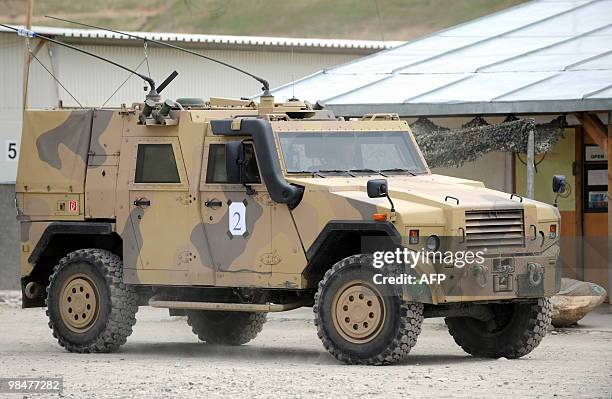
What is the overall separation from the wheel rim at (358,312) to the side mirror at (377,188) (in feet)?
2.65

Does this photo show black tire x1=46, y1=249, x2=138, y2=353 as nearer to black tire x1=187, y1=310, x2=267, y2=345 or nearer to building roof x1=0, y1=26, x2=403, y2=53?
black tire x1=187, y1=310, x2=267, y2=345

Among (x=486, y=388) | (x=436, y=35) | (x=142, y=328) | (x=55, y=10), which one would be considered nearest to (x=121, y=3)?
(x=55, y=10)

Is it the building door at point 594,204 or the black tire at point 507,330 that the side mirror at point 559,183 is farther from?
the building door at point 594,204

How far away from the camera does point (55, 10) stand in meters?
47.0

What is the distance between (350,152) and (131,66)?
1704 cm

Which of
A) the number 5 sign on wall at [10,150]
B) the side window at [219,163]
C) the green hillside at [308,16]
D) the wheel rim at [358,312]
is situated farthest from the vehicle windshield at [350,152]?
the green hillside at [308,16]

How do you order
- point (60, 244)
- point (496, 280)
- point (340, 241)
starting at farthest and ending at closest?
point (60, 244) < point (340, 241) < point (496, 280)

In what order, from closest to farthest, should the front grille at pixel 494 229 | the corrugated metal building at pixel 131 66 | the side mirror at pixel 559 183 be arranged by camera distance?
the front grille at pixel 494 229 < the side mirror at pixel 559 183 < the corrugated metal building at pixel 131 66

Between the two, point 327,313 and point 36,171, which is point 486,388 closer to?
point 327,313

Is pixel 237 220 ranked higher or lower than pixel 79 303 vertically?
higher

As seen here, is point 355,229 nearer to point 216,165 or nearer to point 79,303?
point 216,165

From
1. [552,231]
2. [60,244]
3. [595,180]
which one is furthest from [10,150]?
[552,231]

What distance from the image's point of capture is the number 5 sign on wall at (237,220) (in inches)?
590

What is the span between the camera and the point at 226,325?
17141 millimetres
